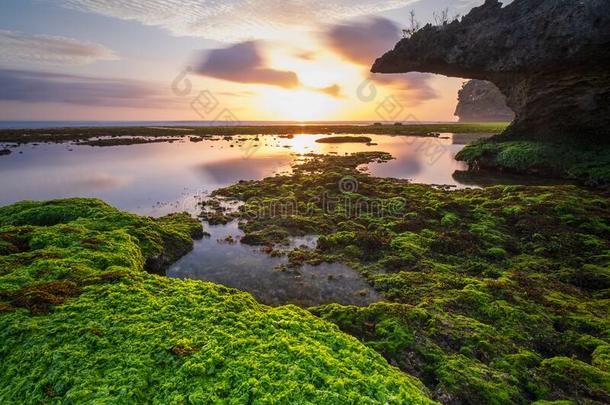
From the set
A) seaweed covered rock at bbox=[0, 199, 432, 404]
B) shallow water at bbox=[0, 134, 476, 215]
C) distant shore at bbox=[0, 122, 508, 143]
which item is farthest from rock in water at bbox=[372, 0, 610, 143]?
distant shore at bbox=[0, 122, 508, 143]

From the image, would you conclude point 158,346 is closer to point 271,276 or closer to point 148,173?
point 271,276

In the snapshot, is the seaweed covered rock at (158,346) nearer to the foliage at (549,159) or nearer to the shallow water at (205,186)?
the shallow water at (205,186)

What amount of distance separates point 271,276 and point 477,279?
815 centimetres

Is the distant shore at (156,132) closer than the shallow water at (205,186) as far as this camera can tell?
No

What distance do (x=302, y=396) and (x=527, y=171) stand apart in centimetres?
3895

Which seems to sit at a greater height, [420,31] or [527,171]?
[420,31]

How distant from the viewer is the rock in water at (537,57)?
97.5 ft

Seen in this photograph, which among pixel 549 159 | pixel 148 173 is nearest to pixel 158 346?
pixel 148 173

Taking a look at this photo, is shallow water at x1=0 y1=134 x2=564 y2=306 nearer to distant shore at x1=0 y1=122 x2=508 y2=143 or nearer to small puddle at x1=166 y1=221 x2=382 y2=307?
small puddle at x1=166 y1=221 x2=382 y2=307

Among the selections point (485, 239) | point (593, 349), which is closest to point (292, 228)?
point (485, 239)

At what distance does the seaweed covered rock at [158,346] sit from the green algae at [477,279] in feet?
6.75

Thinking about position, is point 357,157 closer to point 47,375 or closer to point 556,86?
point 556,86

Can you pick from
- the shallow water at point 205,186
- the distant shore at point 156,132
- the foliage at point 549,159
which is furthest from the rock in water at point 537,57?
the distant shore at point 156,132

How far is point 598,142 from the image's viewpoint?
113ft
